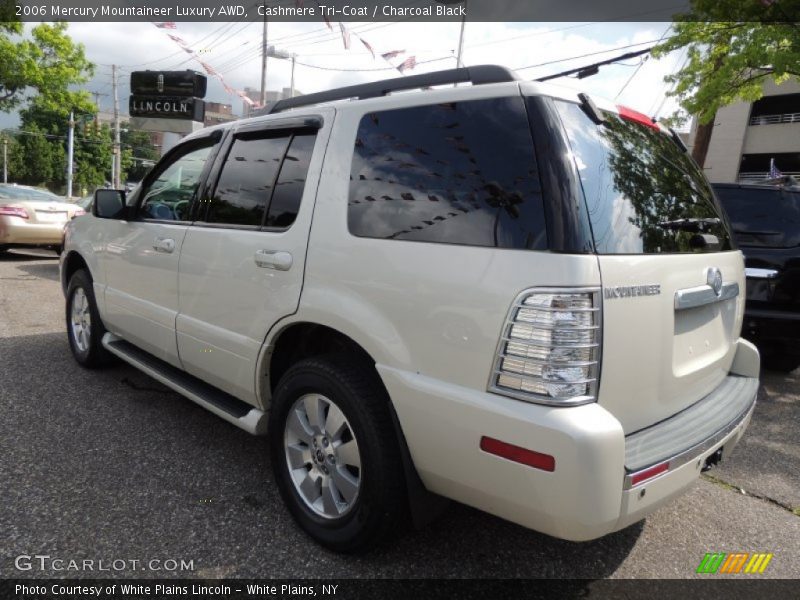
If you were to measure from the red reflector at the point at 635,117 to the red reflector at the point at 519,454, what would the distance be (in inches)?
56.0

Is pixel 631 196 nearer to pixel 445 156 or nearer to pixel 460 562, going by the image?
pixel 445 156

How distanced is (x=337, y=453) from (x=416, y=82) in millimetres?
1599

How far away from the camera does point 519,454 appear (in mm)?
1775

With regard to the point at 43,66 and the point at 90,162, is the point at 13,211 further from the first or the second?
the point at 90,162

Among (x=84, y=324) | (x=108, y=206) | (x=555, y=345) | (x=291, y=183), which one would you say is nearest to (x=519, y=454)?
(x=555, y=345)

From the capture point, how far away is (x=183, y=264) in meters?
3.19

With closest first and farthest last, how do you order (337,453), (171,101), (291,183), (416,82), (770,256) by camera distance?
(337,453) → (416,82) → (291,183) → (770,256) → (171,101)

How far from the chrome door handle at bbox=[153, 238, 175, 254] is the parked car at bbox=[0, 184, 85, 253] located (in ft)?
27.6

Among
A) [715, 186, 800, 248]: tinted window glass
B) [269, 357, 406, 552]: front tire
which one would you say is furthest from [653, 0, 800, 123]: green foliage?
[269, 357, 406, 552]: front tire

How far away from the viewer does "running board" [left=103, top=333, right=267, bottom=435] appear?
278 centimetres

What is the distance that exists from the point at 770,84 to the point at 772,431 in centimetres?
2654

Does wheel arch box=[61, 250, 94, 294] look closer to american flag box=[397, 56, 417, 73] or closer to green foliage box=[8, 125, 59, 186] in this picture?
american flag box=[397, 56, 417, 73]

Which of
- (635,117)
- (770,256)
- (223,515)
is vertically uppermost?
(635,117)

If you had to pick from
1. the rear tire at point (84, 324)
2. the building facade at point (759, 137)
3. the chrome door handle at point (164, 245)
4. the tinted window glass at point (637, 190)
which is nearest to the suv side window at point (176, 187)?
the chrome door handle at point (164, 245)
